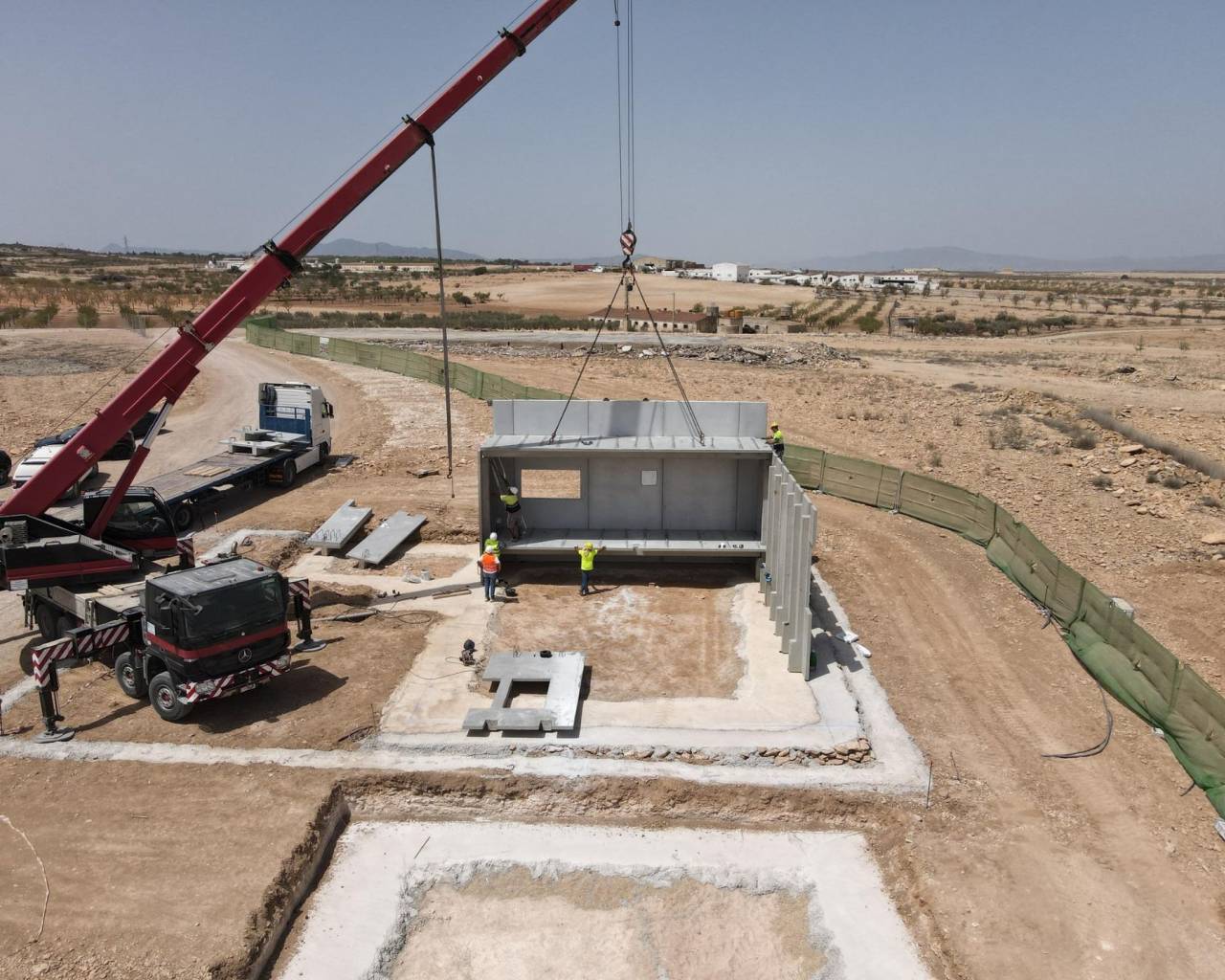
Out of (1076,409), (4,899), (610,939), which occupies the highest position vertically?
(1076,409)

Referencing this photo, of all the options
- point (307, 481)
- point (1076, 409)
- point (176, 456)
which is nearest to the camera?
point (307, 481)

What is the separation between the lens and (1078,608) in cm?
1591

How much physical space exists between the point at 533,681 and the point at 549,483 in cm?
1215

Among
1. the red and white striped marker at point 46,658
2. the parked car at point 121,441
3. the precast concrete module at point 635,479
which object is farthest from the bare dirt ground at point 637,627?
the parked car at point 121,441

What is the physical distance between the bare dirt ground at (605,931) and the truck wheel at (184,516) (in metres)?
15.2

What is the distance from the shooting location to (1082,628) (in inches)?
617

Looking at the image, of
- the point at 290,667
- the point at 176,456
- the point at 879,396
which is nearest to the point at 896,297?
the point at 879,396

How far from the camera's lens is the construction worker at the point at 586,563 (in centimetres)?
1780

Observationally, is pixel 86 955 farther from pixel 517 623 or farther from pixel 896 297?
pixel 896 297

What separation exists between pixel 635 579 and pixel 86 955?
12.3 metres

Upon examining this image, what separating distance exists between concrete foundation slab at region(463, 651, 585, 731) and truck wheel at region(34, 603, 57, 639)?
849cm

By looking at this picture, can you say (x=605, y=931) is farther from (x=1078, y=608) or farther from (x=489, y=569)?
(x=1078, y=608)

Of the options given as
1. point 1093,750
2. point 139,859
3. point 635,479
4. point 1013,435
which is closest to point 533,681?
point 139,859

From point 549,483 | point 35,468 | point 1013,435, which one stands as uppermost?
point 1013,435
